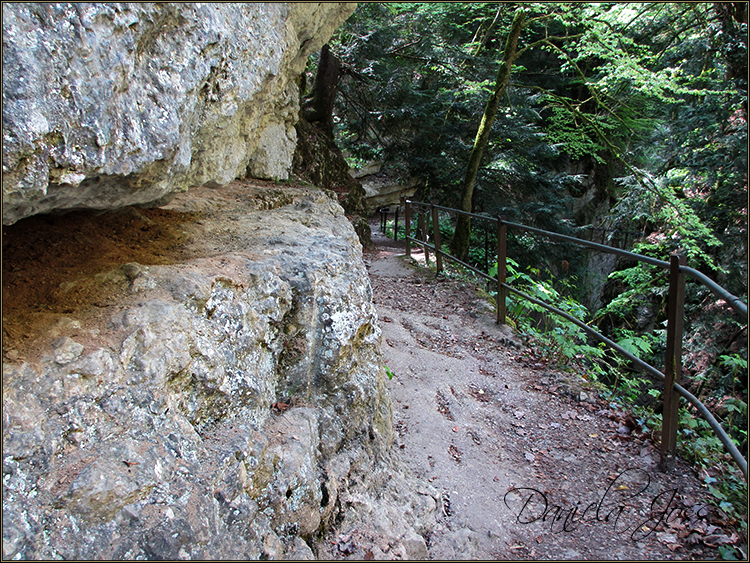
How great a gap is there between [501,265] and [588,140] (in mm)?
6976

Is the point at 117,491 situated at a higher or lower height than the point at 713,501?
higher

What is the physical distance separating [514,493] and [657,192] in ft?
22.7

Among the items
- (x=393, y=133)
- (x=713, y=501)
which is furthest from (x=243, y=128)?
(x=393, y=133)

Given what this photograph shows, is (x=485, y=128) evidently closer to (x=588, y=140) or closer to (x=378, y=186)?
(x=588, y=140)

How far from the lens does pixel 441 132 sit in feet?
36.4

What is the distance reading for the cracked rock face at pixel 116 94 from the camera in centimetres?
142

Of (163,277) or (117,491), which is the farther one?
(163,277)

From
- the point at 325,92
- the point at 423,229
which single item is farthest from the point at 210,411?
the point at 325,92

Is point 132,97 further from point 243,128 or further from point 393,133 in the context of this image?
point 393,133

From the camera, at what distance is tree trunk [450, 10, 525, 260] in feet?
29.6

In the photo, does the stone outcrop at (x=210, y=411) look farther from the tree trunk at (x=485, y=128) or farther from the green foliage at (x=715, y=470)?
the tree trunk at (x=485, y=128)
